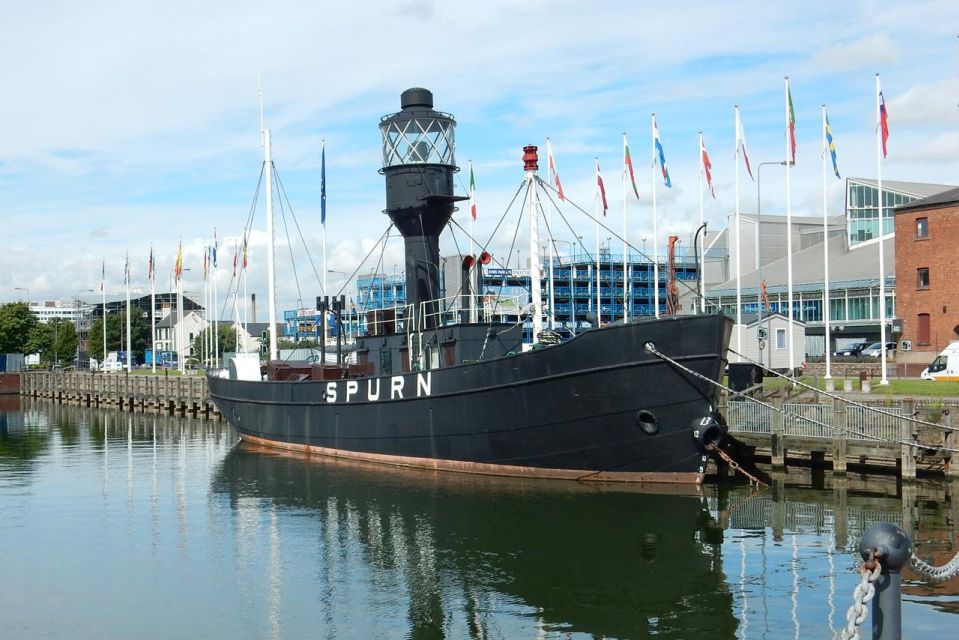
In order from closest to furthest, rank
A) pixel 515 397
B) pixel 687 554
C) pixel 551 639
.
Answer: pixel 551 639 → pixel 687 554 → pixel 515 397

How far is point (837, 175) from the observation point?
112 feet

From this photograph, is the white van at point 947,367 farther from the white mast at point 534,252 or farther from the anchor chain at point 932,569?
the anchor chain at point 932,569

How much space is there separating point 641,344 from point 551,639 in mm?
8699

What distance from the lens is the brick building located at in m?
42.9

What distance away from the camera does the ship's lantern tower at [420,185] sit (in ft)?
88.0

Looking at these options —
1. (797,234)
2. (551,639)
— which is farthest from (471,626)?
(797,234)

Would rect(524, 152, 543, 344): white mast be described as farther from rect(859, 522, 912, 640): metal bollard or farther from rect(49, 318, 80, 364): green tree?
rect(49, 318, 80, 364): green tree

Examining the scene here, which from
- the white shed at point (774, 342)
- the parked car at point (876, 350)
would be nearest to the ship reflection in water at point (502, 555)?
the white shed at point (774, 342)

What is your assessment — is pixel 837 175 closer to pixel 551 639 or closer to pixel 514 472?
pixel 514 472

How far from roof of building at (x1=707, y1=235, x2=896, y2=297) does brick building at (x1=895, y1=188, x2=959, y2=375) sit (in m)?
10.6

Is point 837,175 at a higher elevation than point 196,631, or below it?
higher

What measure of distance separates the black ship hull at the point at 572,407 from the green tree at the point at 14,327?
75.3 m

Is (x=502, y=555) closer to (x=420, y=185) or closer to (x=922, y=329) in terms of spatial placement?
(x=420, y=185)

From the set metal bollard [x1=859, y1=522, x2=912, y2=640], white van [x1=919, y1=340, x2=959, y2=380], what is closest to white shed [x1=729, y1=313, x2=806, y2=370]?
white van [x1=919, y1=340, x2=959, y2=380]
